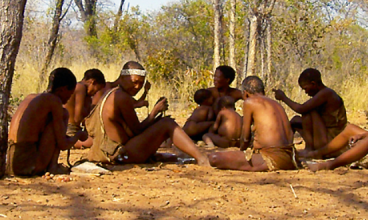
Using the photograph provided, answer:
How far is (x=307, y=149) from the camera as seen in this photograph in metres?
5.98

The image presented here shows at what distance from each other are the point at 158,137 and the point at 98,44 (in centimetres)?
1422

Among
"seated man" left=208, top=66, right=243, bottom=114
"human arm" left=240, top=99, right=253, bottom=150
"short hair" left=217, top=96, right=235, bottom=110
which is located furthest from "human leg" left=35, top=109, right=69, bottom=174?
"seated man" left=208, top=66, right=243, bottom=114

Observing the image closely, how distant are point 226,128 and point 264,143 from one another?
1.86 m

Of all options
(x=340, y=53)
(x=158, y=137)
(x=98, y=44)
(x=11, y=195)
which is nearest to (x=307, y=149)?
(x=158, y=137)

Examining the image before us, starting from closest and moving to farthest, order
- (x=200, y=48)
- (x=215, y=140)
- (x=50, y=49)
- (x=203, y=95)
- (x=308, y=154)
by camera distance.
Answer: (x=308, y=154) → (x=215, y=140) → (x=203, y=95) → (x=50, y=49) → (x=200, y=48)

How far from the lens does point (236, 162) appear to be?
489 cm

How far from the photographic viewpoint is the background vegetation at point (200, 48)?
11898mm

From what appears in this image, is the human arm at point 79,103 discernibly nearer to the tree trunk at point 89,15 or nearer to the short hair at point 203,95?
the short hair at point 203,95

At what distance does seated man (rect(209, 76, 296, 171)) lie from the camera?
15.7 feet

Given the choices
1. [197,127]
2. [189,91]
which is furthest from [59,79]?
[189,91]

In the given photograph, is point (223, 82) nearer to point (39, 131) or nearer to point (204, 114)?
point (204, 114)

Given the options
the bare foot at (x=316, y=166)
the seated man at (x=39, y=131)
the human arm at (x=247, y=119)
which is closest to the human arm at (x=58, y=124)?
the seated man at (x=39, y=131)

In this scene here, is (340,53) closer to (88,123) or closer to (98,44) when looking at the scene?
(98,44)

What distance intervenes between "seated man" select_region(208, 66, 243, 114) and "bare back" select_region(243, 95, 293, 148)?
7.58 ft
